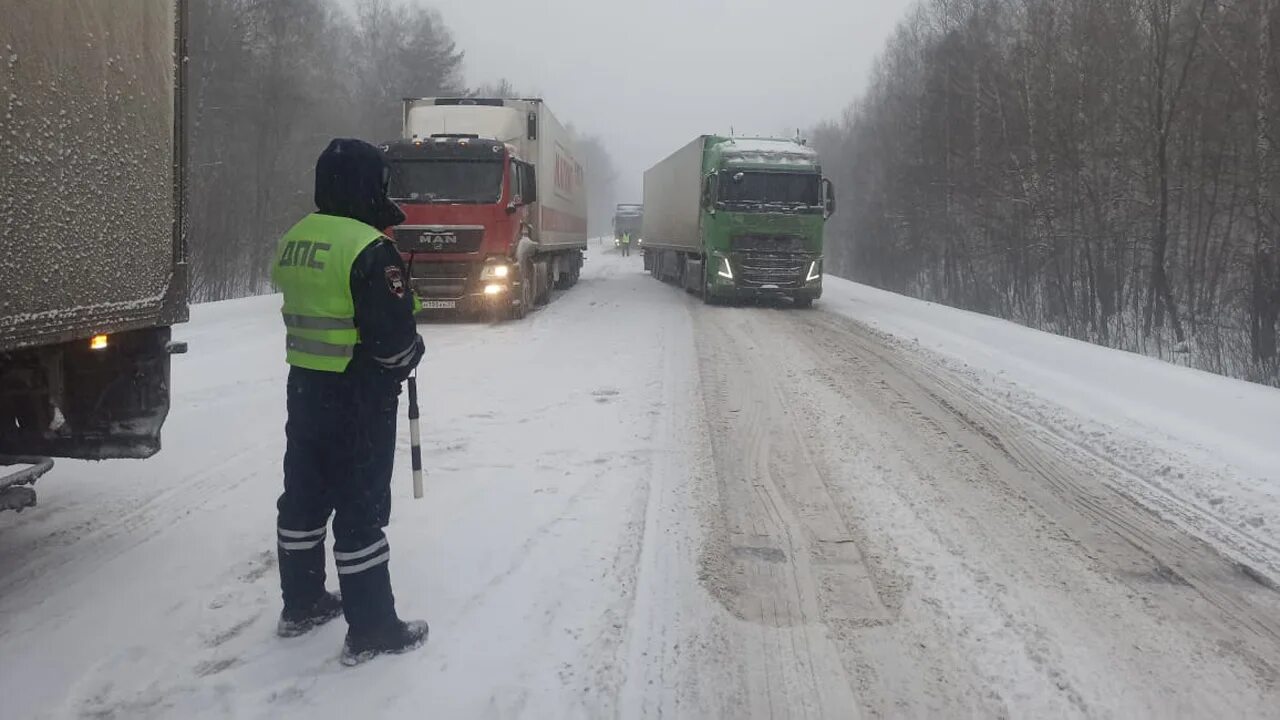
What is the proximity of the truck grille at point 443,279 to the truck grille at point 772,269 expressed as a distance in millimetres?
6201

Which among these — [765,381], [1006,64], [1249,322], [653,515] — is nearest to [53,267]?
[653,515]

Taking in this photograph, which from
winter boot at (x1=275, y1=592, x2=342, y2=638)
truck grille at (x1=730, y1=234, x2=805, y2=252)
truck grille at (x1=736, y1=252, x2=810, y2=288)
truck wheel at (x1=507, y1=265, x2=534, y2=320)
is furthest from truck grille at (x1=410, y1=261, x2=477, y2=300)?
winter boot at (x1=275, y1=592, x2=342, y2=638)

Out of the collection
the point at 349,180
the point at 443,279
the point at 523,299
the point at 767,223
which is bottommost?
the point at 523,299

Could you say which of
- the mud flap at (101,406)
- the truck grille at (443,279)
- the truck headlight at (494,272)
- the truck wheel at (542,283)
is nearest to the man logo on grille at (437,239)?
the truck grille at (443,279)

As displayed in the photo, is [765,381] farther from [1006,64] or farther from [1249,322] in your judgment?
[1006,64]

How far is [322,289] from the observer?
310 centimetres

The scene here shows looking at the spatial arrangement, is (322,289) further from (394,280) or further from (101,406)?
(101,406)

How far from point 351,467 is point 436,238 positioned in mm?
10704

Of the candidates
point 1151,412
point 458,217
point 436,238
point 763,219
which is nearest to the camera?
point 1151,412

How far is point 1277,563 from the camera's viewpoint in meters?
4.34

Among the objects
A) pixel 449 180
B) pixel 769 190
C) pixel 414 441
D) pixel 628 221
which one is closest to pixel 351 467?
pixel 414 441

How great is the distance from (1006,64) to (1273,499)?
24315 mm

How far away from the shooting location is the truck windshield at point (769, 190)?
1747cm

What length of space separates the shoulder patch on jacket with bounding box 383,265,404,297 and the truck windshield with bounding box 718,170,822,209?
48.7ft
